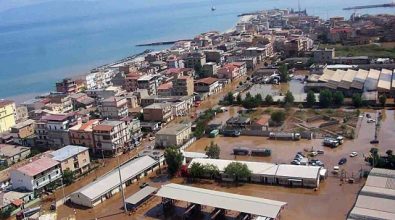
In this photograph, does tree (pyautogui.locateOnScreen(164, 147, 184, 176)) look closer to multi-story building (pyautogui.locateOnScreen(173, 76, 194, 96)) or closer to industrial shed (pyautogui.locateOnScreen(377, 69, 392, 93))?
multi-story building (pyautogui.locateOnScreen(173, 76, 194, 96))

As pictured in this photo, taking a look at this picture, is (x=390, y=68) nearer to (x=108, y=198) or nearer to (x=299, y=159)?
(x=299, y=159)

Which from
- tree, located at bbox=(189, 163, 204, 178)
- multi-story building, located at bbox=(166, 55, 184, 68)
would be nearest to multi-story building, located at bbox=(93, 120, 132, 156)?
tree, located at bbox=(189, 163, 204, 178)

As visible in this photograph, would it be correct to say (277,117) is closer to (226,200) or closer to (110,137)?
(110,137)

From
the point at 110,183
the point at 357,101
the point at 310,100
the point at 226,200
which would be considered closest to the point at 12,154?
the point at 110,183

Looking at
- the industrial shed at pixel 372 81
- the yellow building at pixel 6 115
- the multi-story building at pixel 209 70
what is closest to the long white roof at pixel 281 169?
the industrial shed at pixel 372 81

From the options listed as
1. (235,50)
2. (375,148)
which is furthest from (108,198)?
(235,50)

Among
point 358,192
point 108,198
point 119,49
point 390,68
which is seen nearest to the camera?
point 358,192

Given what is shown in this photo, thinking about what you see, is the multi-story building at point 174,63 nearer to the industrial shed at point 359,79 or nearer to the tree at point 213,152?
the industrial shed at point 359,79
